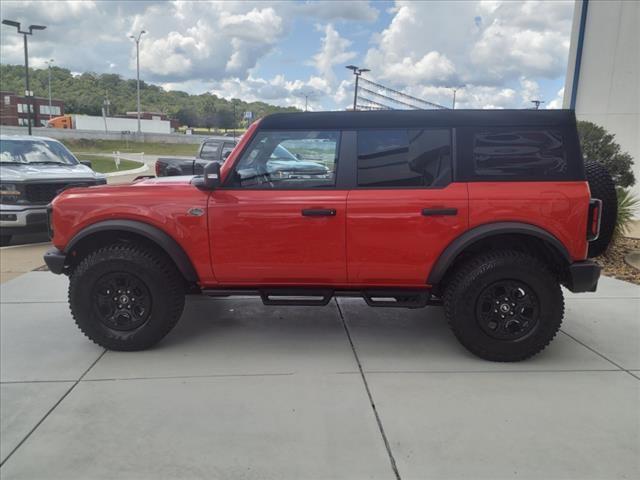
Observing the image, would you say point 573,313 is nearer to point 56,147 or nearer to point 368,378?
point 368,378

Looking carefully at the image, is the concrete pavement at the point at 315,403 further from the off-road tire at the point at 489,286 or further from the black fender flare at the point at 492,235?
the black fender flare at the point at 492,235

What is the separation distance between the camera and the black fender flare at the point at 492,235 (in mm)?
3676

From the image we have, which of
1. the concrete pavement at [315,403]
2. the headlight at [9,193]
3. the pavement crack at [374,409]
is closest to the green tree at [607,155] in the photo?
the concrete pavement at [315,403]

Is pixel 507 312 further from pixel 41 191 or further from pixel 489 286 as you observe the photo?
pixel 41 191

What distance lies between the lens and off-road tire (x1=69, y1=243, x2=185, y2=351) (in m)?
3.95

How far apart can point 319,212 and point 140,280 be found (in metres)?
1.52

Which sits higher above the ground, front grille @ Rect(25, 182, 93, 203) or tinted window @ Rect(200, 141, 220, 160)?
tinted window @ Rect(200, 141, 220, 160)

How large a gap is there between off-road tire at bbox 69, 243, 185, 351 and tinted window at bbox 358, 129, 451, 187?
5.59 feet

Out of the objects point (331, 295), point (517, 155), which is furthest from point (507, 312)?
point (331, 295)

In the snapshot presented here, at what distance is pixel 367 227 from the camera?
12.4 ft

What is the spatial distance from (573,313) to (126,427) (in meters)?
4.25

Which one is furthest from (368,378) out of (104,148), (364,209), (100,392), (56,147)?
(104,148)

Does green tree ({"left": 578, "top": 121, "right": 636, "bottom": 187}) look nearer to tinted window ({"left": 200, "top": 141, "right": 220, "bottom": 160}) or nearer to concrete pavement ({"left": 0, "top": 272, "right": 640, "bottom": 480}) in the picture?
concrete pavement ({"left": 0, "top": 272, "right": 640, "bottom": 480})

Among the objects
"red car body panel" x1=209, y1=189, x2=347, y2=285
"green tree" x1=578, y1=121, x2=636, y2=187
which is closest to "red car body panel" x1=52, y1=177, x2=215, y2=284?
"red car body panel" x1=209, y1=189, x2=347, y2=285
